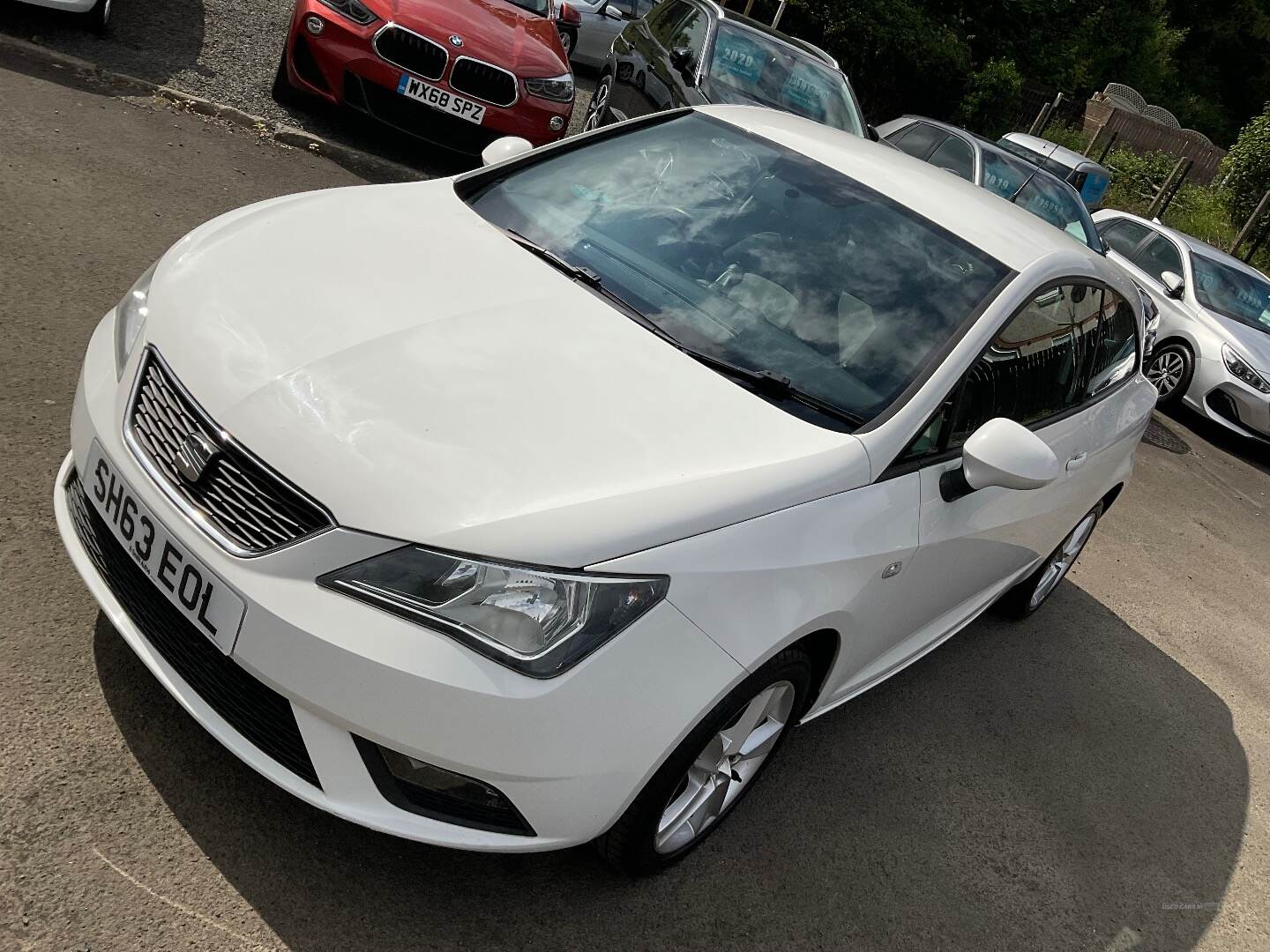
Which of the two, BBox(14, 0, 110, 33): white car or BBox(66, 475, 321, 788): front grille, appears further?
BBox(14, 0, 110, 33): white car

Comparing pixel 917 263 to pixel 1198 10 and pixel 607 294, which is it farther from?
pixel 1198 10

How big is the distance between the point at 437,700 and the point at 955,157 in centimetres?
956

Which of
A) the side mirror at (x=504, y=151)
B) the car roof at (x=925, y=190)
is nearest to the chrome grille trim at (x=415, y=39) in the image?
the side mirror at (x=504, y=151)

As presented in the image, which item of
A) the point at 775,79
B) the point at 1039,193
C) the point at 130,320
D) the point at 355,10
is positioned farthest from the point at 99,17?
the point at 1039,193

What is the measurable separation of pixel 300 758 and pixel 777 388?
144cm

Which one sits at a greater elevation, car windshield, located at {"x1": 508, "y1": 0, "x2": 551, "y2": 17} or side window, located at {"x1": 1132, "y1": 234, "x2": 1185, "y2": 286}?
car windshield, located at {"x1": 508, "y1": 0, "x2": 551, "y2": 17}

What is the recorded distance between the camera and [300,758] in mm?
2350

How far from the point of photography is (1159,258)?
34.7 ft

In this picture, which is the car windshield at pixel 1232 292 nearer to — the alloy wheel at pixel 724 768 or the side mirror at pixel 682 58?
the side mirror at pixel 682 58

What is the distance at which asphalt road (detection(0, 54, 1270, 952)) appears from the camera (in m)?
2.51

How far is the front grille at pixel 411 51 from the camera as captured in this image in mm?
7246

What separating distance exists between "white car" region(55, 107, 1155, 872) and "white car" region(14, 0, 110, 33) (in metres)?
4.91

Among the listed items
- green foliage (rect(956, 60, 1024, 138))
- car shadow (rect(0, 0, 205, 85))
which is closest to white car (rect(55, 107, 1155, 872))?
car shadow (rect(0, 0, 205, 85))

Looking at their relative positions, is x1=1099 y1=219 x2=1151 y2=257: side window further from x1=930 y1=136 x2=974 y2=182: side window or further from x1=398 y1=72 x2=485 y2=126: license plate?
x1=398 y1=72 x2=485 y2=126: license plate
